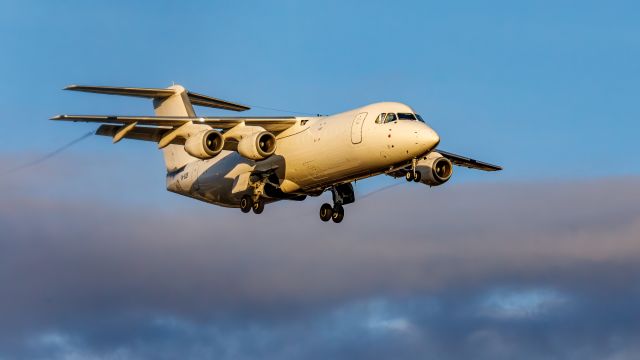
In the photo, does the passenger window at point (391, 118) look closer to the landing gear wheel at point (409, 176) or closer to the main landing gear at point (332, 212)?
the landing gear wheel at point (409, 176)

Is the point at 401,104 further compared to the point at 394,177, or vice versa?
the point at 394,177

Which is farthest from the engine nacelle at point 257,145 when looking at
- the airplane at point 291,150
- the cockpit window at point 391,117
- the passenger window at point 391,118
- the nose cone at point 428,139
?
the nose cone at point 428,139

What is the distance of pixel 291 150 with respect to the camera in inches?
1335

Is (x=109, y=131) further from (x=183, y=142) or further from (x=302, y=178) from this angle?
(x=302, y=178)

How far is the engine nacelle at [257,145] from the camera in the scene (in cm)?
3275

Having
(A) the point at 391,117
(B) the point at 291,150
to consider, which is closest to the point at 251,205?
(B) the point at 291,150

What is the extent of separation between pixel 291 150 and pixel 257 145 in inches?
54.6

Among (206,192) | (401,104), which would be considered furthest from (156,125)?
(401,104)

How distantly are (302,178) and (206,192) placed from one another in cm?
361

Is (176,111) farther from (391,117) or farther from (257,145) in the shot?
(391,117)

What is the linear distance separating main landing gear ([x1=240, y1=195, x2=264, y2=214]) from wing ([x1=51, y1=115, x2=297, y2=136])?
1749 mm

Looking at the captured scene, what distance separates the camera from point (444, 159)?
3462 cm

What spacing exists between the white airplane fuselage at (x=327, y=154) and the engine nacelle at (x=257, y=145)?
3.01ft

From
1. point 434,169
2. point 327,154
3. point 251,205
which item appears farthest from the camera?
point 251,205
